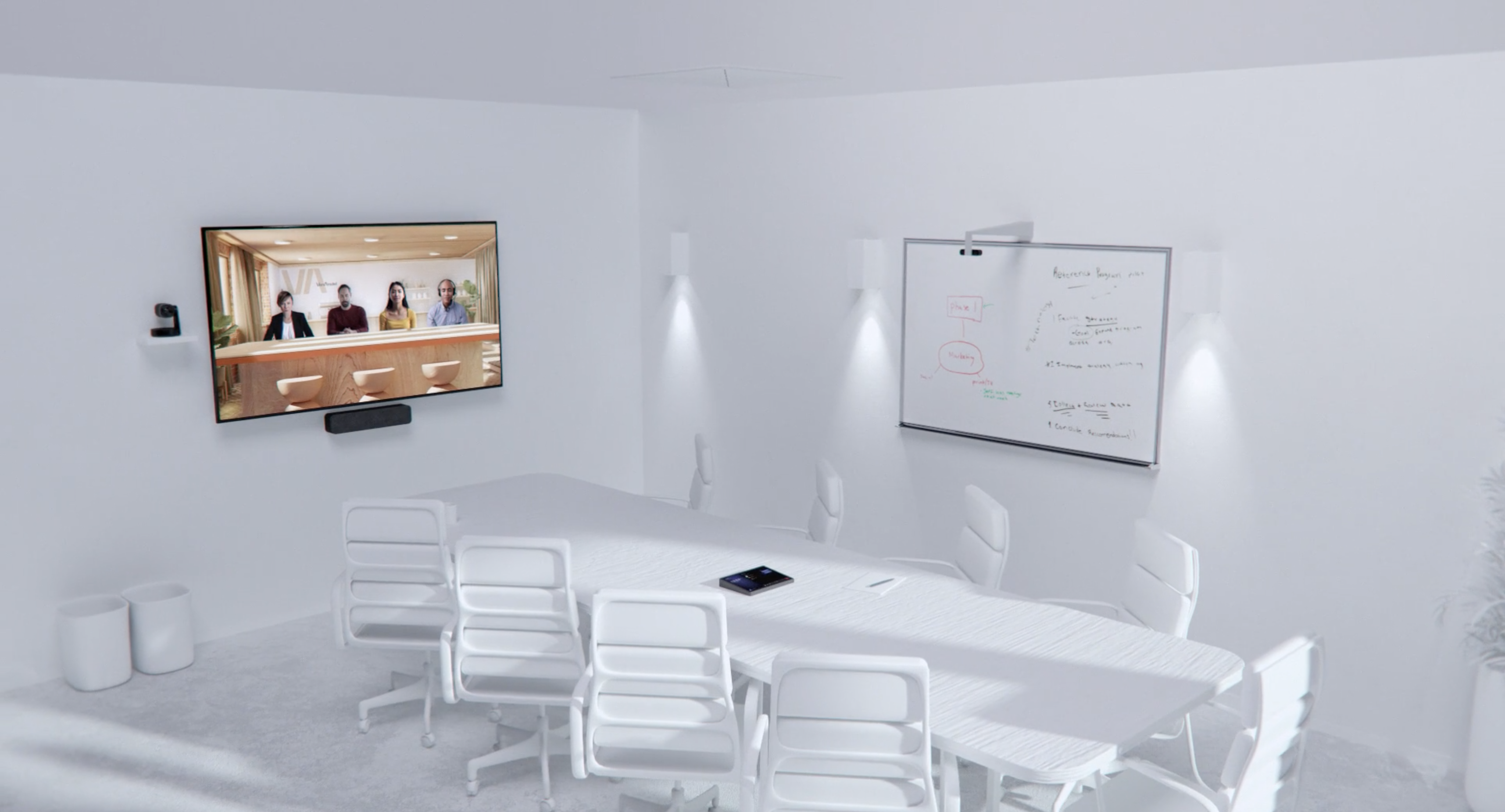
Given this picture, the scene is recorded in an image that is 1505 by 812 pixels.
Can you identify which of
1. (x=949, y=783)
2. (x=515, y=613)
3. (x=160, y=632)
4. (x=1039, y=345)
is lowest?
(x=160, y=632)

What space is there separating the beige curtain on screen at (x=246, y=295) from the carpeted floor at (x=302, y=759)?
69.0 inches

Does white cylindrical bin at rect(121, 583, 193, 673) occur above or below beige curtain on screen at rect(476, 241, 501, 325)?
below

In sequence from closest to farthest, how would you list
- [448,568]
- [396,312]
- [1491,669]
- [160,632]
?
1. [1491,669]
2. [448,568]
3. [160,632]
4. [396,312]

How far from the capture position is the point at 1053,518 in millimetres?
5777

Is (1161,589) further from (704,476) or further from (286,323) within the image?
(286,323)

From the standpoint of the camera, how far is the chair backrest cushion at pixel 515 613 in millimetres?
3932

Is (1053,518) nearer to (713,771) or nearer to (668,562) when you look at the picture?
(668,562)

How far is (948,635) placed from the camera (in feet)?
12.5

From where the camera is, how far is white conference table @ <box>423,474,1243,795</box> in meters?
3.09

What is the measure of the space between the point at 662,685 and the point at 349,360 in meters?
3.74

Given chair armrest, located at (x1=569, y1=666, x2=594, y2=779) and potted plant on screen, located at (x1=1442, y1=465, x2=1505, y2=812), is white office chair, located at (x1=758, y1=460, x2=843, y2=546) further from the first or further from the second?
potted plant on screen, located at (x1=1442, y1=465, x2=1505, y2=812)

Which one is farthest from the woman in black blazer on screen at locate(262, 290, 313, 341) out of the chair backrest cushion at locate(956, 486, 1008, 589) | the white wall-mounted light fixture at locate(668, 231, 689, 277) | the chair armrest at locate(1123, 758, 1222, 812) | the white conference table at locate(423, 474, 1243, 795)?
the chair armrest at locate(1123, 758, 1222, 812)

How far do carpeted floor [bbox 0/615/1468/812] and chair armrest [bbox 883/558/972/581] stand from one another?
2.69 ft

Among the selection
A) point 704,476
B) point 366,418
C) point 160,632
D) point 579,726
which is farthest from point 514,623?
point 366,418
